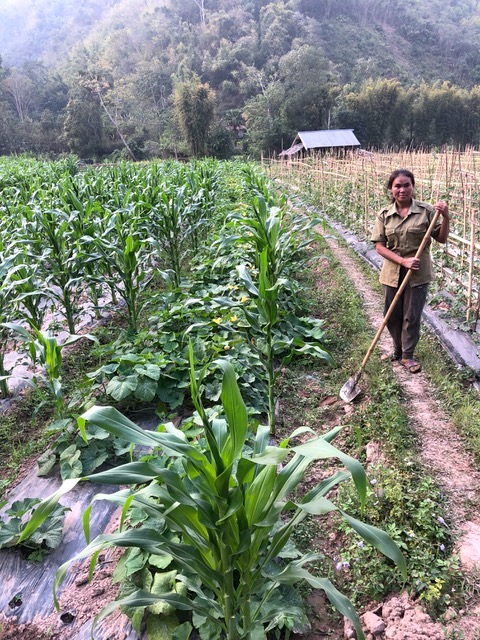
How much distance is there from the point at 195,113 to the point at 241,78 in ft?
84.3

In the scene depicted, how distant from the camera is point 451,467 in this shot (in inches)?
107

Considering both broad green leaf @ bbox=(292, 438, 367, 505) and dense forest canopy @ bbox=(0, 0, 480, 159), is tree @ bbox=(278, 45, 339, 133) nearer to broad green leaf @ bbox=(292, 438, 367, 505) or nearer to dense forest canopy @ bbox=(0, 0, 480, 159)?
dense forest canopy @ bbox=(0, 0, 480, 159)

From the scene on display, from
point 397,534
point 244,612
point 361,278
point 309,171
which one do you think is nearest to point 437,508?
point 397,534

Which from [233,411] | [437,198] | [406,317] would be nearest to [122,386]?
[233,411]

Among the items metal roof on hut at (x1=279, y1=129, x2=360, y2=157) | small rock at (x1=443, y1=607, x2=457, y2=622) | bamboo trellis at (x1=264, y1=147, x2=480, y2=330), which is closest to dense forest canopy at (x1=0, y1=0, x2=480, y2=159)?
bamboo trellis at (x1=264, y1=147, x2=480, y2=330)

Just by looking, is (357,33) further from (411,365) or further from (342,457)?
(342,457)

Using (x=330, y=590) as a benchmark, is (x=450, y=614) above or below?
below

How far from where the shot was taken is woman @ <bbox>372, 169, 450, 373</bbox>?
11.4ft

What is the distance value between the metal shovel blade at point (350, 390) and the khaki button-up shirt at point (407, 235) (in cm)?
92

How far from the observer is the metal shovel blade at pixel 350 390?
346 cm

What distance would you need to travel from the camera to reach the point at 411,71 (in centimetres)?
7062

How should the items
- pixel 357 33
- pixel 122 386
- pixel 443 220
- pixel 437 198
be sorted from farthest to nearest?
pixel 357 33
pixel 437 198
pixel 443 220
pixel 122 386

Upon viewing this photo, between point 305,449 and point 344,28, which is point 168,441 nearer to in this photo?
point 305,449

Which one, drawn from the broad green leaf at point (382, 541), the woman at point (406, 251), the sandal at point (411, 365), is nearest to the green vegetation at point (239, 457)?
the broad green leaf at point (382, 541)
